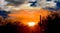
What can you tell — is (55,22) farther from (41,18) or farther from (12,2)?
(12,2)

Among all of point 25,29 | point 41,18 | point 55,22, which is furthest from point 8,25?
point 55,22

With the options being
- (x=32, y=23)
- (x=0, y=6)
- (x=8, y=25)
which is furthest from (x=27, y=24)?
(x=0, y=6)

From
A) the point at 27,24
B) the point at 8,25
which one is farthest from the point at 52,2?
the point at 8,25

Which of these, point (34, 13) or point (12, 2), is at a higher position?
point (12, 2)

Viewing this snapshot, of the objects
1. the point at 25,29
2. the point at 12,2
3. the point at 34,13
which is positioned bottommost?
the point at 25,29

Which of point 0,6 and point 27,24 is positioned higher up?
point 0,6

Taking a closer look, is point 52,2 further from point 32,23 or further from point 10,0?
point 10,0

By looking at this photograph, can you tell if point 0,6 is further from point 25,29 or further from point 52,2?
point 52,2
